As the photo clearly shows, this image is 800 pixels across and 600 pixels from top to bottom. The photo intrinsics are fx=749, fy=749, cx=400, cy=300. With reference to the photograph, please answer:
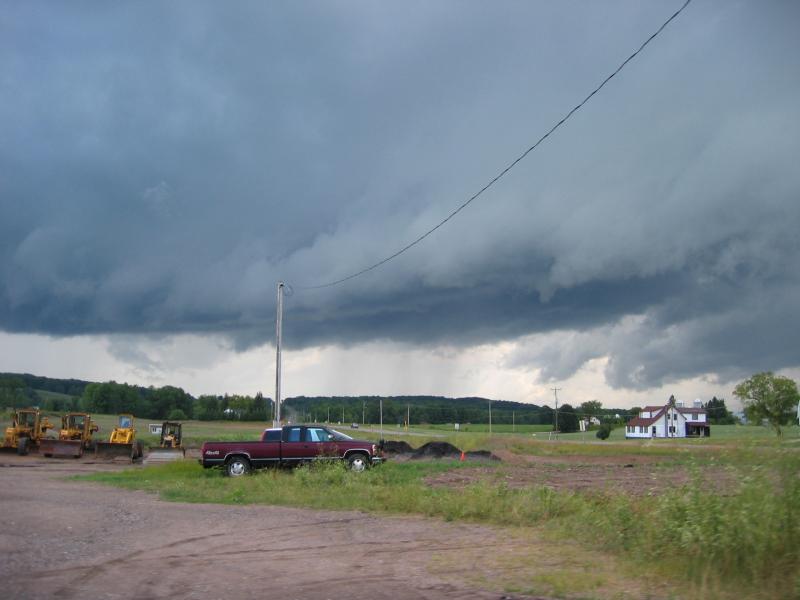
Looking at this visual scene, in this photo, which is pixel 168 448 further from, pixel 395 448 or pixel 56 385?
pixel 56 385

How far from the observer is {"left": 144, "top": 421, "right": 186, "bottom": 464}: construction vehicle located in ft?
127

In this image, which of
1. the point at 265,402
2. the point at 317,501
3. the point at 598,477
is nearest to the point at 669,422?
the point at 265,402

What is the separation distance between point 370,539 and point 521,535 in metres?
2.57

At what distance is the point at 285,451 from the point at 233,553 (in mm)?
15476

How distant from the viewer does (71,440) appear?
42094 mm

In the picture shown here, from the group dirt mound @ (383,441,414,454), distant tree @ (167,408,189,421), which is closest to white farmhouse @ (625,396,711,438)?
distant tree @ (167,408,189,421)

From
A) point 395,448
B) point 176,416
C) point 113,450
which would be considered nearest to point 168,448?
point 113,450

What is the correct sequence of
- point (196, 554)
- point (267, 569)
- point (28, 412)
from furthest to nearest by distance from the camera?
1. point (28, 412)
2. point (196, 554)
3. point (267, 569)

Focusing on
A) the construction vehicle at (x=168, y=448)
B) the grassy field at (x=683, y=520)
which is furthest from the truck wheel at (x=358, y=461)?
the construction vehicle at (x=168, y=448)

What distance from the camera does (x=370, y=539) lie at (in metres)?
12.8

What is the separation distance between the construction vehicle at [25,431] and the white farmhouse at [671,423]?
90.6 metres

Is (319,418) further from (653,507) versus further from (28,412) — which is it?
(653,507)

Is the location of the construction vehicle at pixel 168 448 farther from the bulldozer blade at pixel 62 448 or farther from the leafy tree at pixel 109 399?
the leafy tree at pixel 109 399

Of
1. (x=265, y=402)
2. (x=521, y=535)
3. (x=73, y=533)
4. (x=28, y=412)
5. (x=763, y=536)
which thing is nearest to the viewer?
(x=763, y=536)
